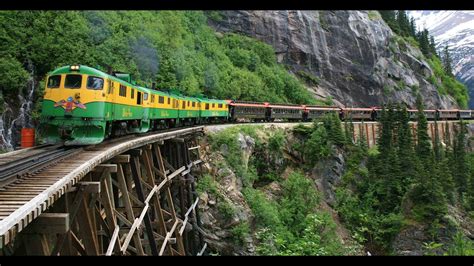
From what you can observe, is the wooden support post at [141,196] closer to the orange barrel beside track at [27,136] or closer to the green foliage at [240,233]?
the orange barrel beside track at [27,136]

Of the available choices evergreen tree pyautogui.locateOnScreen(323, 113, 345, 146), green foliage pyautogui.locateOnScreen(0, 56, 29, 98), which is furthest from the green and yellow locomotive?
evergreen tree pyautogui.locateOnScreen(323, 113, 345, 146)

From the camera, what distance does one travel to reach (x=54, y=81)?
13375 mm

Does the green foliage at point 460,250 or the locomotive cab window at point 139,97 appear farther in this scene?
the locomotive cab window at point 139,97

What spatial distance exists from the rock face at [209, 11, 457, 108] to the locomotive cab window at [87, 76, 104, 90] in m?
50.1

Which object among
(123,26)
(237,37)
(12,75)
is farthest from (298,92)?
(12,75)

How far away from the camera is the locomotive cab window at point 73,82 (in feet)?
43.4

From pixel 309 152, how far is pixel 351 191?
4.31 metres

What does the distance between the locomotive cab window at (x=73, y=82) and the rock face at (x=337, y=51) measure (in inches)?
1973

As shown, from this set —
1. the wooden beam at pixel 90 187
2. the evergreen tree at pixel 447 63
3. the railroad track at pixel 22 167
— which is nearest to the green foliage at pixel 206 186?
the railroad track at pixel 22 167

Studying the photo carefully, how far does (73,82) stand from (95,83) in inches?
27.5

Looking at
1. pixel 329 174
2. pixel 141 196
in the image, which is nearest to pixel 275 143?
pixel 329 174

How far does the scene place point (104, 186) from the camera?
31.9 ft

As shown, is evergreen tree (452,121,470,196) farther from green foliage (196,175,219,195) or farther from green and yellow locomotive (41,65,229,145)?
green and yellow locomotive (41,65,229,145)

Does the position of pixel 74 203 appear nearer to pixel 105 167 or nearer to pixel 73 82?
pixel 105 167
